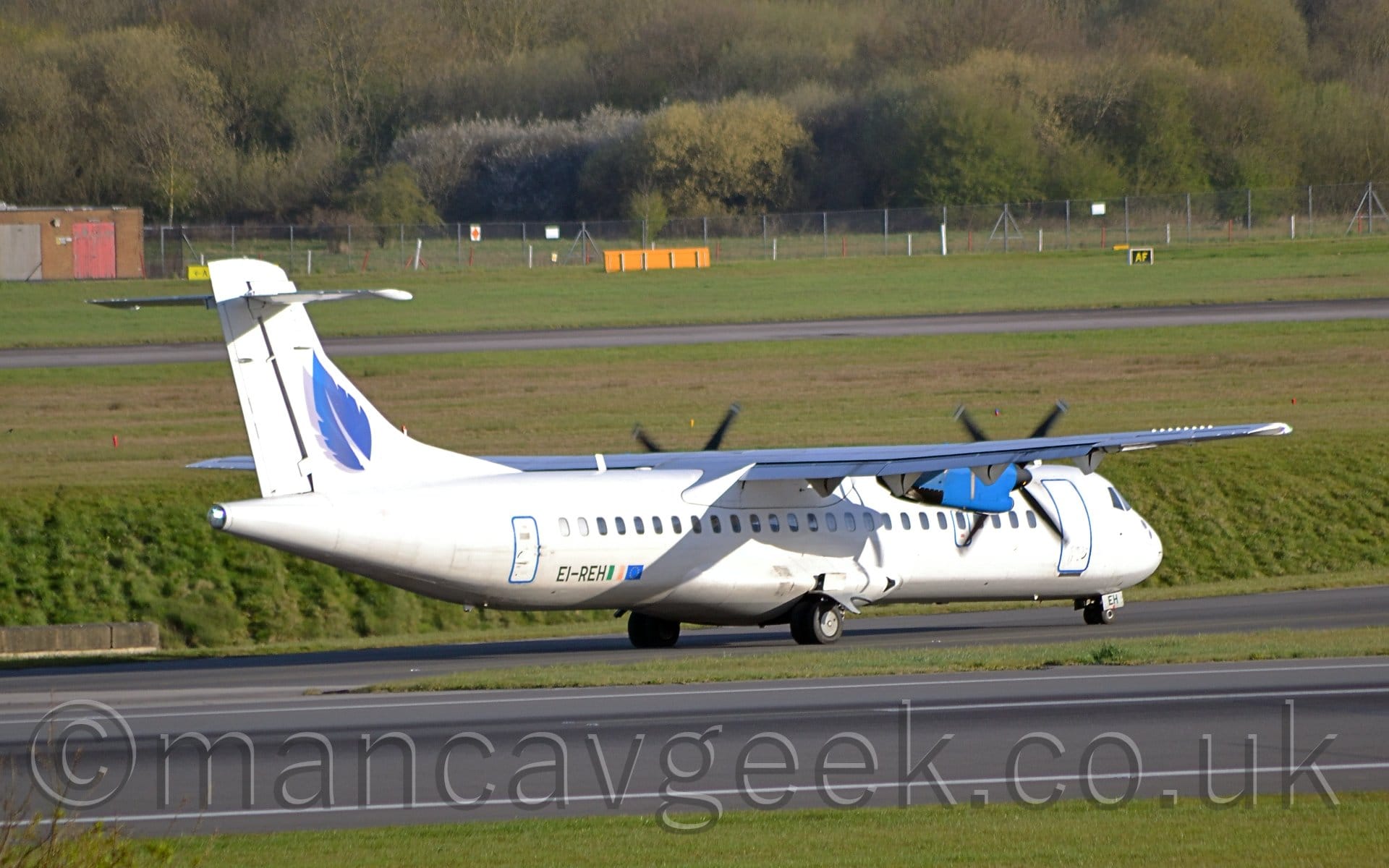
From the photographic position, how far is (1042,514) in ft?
90.9

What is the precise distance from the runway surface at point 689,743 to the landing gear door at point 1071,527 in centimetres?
829

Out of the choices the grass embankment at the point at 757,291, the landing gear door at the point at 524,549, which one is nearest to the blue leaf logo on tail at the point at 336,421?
the landing gear door at the point at 524,549

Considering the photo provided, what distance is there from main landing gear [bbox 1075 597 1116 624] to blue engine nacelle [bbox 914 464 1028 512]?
3.26m

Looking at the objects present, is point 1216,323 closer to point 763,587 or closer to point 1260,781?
point 763,587

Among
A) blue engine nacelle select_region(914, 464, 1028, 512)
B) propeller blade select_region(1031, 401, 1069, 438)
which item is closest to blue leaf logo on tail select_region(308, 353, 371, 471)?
blue engine nacelle select_region(914, 464, 1028, 512)

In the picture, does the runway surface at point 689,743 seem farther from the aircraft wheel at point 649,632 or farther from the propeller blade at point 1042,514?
the propeller blade at point 1042,514

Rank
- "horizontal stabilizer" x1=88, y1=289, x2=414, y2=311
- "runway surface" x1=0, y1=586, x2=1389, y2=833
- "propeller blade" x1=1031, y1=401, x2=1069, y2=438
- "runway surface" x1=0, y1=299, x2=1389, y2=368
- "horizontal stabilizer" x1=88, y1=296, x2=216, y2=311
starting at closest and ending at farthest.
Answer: "runway surface" x1=0, y1=586, x2=1389, y2=833
"horizontal stabilizer" x1=88, y1=289, x2=414, y2=311
"horizontal stabilizer" x1=88, y1=296, x2=216, y2=311
"propeller blade" x1=1031, y1=401, x2=1069, y2=438
"runway surface" x1=0, y1=299, x2=1389, y2=368

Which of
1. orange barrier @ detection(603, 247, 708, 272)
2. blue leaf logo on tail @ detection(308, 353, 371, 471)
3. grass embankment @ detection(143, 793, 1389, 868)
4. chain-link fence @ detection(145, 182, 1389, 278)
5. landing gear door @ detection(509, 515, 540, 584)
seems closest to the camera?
grass embankment @ detection(143, 793, 1389, 868)

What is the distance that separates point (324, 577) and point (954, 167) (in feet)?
198

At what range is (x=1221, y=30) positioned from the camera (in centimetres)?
10000

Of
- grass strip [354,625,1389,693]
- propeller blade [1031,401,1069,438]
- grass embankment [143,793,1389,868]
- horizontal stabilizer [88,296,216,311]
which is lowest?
grass strip [354,625,1389,693]

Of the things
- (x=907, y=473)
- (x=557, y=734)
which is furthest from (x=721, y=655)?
(x=557, y=734)

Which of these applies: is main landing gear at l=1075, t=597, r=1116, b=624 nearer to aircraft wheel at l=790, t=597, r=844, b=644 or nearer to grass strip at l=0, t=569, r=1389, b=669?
grass strip at l=0, t=569, r=1389, b=669

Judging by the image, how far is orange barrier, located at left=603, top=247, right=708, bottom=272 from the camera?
73.5m
